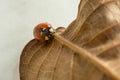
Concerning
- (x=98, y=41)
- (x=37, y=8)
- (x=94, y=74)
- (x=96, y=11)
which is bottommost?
(x=94, y=74)

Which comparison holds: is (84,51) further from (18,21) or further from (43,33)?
(18,21)

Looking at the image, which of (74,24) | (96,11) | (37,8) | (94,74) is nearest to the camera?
(94,74)

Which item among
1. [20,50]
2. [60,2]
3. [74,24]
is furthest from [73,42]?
[60,2]

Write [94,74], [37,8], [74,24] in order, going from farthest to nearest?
[37,8], [74,24], [94,74]

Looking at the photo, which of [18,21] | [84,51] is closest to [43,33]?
[18,21]

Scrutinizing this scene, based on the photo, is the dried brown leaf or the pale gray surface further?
the pale gray surface

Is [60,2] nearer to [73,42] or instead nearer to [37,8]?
[37,8]
